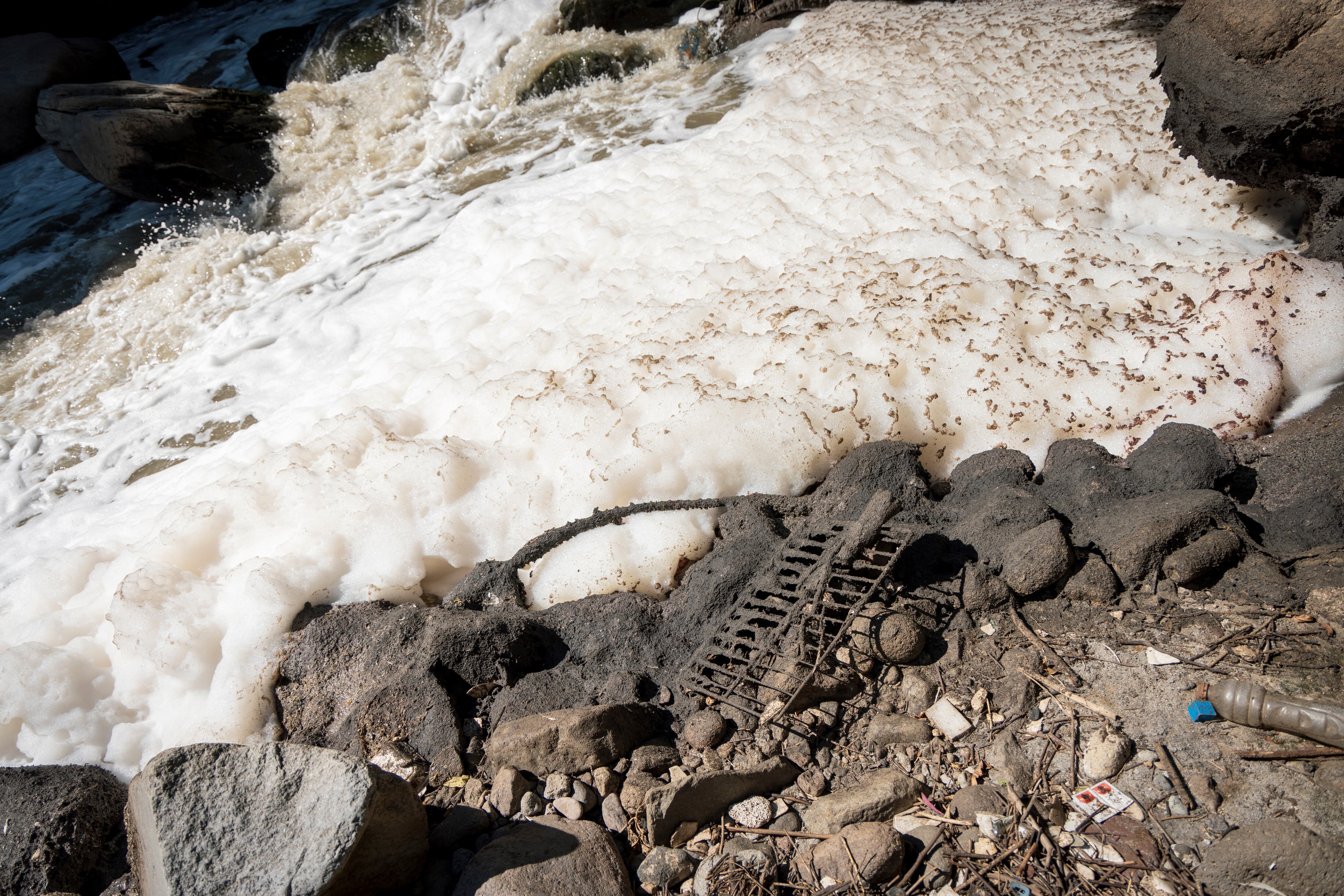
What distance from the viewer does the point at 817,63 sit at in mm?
5914

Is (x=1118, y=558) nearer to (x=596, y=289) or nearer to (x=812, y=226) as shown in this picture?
(x=812, y=226)

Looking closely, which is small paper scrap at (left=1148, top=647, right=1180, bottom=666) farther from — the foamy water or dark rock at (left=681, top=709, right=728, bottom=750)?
dark rock at (left=681, top=709, right=728, bottom=750)

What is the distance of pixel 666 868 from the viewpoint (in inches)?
69.2

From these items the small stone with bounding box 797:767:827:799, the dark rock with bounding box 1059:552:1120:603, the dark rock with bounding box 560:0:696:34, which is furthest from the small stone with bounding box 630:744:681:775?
the dark rock with bounding box 560:0:696:34

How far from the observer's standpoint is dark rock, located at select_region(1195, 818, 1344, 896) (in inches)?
56.9

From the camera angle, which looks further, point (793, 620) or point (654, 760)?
point (793, 620)

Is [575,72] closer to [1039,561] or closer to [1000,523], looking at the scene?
[1000,523]

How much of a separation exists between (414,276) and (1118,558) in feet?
14.5

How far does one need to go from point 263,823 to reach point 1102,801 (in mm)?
1866

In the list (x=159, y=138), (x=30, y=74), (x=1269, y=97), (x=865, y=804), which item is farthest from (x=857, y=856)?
(x=30, y=74)

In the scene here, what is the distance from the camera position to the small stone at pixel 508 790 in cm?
196

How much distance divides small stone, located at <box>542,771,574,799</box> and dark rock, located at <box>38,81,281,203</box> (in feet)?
22.7

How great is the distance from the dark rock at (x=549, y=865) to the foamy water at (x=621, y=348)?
96 cm

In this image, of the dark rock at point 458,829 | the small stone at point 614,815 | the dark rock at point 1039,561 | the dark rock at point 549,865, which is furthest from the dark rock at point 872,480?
the dark rock at point 458,829
